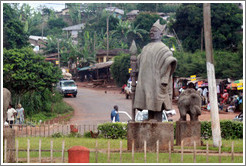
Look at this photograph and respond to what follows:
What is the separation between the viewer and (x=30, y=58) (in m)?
32.5

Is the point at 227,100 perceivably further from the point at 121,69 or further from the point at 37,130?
the point at 121,69

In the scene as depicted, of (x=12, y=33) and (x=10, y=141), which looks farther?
(x=12, y=33)

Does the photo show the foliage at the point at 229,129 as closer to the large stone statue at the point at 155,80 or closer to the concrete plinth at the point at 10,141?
the large stone statue at the point at 155,80

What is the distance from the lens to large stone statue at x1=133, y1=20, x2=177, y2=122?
12.7 m

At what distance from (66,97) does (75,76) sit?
20.5 metres

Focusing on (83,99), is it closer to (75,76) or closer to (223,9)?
(223,9)

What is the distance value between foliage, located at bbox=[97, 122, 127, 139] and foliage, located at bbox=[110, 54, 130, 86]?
113ft

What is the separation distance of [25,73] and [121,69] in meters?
24.1

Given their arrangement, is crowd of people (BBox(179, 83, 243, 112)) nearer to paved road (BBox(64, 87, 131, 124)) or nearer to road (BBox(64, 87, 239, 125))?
road (BBox(64, 87, 239, 125))

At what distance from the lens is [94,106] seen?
40.0 m

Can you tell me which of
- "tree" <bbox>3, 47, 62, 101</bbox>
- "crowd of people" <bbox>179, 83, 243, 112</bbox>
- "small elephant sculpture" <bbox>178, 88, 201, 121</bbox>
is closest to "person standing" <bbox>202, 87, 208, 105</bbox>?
"crowd of people" <bbox>179, 83, 243, 112</bbox>

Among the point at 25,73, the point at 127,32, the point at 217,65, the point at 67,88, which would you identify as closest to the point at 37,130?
the point at 25,73

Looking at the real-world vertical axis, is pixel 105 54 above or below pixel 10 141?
above

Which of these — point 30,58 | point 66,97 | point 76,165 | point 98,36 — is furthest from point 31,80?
point 98,36
